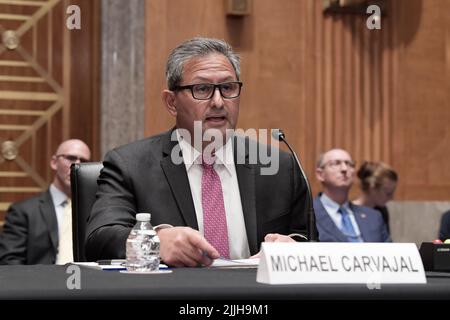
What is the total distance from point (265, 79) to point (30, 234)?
221 centimetres

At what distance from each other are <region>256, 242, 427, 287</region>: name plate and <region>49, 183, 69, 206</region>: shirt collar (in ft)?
11.9

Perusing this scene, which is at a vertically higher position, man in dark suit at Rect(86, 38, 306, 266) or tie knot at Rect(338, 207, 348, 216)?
man in dark suit at Rect(86, 38, 306, 266)

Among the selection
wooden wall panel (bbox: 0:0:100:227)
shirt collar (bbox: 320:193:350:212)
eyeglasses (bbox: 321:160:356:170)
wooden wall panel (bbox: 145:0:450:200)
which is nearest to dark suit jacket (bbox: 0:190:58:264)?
wooden wall panel (bbox: 0:0:100:227)

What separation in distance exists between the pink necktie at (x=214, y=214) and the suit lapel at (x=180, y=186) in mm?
56

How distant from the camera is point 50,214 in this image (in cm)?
529

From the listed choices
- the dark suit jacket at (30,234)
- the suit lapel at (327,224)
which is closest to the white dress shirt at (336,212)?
the suit lapel at (327,224)

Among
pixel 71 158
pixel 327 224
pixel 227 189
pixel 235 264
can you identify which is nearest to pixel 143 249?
pixel 235 264

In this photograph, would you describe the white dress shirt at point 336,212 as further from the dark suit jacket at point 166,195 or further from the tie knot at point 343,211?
the dark suit jacket at point 166,195

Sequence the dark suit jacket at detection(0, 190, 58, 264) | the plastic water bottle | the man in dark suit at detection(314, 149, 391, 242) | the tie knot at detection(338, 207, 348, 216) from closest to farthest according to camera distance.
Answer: the plastic water bottle, the dark suit jacket at detection(0, 190, 58, 264), the man in dark suit at detection(314, 149, 391, 242), the tie knot at detection(338, 207, 348, 216)

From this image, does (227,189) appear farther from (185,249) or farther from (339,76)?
(339,76)

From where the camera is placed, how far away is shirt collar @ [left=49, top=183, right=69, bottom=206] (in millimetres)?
5422

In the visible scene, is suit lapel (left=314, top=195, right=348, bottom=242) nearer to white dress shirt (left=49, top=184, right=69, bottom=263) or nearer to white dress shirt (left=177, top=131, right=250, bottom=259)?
white dress shirt (left=49, top=184, right=69, bottom=263)

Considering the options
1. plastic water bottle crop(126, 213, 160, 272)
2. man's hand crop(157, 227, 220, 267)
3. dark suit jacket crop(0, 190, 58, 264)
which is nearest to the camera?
plastic water bottle crop(126, 213, 160, 272)

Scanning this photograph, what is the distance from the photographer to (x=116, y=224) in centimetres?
288
